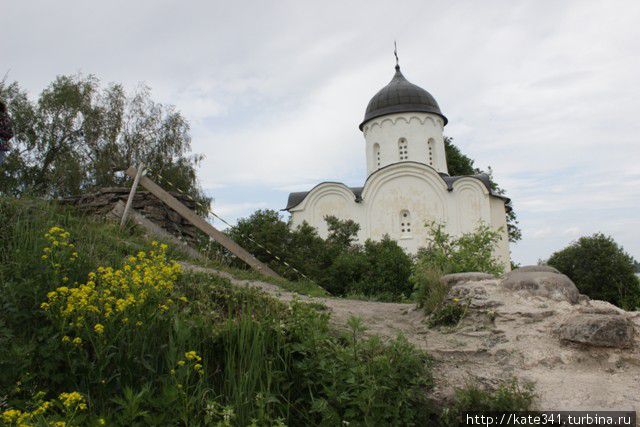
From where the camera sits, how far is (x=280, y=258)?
11516 millimetres

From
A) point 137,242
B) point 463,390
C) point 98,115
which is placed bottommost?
point 463,390

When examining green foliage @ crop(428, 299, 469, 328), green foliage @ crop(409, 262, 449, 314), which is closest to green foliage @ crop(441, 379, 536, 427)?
green foliage @ crop(428, 299, 469, 328)

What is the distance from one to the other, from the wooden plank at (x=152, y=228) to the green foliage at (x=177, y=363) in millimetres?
3818

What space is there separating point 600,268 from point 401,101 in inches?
450

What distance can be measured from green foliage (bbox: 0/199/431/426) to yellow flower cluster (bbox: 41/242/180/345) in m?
0.01

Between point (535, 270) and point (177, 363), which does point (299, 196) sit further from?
point (177, 363)

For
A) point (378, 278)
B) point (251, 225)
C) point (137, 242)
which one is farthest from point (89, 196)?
point (378, 278)

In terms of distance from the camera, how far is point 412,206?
802 inches

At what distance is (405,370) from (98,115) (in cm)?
2122

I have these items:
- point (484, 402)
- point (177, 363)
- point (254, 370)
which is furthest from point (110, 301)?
point (484, 402)

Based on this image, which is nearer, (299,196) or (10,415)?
(10,415)

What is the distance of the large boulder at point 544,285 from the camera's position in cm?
491

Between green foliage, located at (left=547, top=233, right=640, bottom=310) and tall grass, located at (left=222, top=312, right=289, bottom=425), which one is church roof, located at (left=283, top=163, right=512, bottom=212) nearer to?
green foliage, located at (left=547, top=233, right=640, bottom=310)

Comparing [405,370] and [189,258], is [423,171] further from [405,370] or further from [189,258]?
[405,370]
